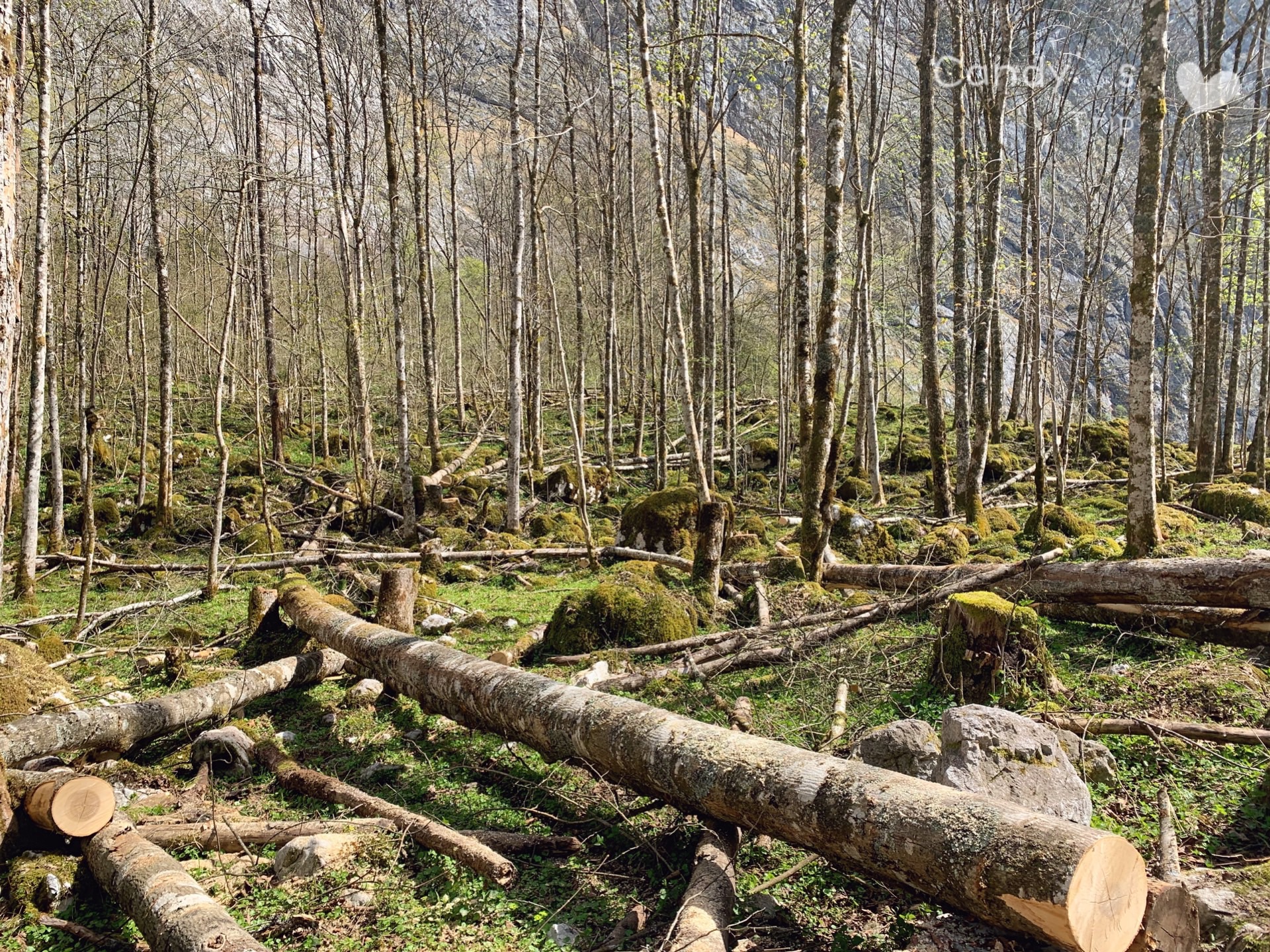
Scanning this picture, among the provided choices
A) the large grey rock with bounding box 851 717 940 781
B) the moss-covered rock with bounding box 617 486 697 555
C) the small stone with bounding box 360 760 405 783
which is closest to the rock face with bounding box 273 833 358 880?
the small stone with bounding box 360 760 405 783

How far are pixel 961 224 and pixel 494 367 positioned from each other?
24263mm

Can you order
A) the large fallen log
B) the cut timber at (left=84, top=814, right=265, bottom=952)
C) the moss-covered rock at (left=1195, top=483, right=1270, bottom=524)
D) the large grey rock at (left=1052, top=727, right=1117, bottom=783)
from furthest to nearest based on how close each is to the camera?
the moss-covered rock at (left=1195, top=483, right=1270, bottom=524) < the large fallen log < the large grey rock at (left=1052, top=727, right=1117, bottom=783) < the cut timber at (left=84, top=814, right=265, bottom=952)

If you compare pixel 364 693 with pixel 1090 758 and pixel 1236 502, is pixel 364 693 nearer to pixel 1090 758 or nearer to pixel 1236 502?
pixel 1090 758

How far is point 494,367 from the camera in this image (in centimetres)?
3500

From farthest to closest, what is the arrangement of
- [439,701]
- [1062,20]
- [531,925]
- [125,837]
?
Answer: [1062,20]
[439,701]
[125,837]
[531,925]

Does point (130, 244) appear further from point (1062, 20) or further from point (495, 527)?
point (1062, 20)

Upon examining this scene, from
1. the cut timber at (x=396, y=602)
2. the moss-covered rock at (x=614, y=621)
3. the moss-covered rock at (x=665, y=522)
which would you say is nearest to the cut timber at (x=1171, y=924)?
the moss-covered rock at (x=614, y=621)

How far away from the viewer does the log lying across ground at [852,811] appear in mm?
2596

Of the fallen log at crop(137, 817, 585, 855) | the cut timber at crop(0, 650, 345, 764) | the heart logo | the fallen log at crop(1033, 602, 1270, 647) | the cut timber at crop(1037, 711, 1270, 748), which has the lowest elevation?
the fallen log at crop(137, 817, 585, 855)

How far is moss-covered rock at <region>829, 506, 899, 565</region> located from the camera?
10.9 m

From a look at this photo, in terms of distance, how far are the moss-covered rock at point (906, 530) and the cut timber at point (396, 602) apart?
8.13 metres

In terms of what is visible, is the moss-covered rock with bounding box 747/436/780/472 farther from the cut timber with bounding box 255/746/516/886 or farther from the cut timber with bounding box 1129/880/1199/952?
the cut timber with bounding box 1129/880/1199/952

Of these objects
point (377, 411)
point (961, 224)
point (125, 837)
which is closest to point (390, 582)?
point (125, 837)

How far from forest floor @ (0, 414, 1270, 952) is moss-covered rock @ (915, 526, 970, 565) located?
77.2 inches
